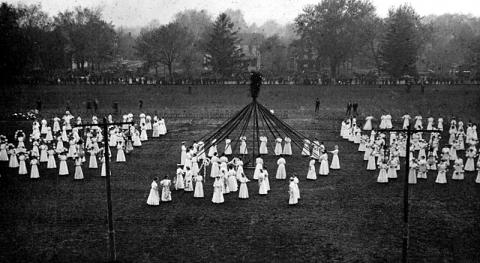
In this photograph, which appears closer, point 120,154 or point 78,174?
point 78,174

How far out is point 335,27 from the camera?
6297 centimetres

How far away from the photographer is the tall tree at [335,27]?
61906 mm

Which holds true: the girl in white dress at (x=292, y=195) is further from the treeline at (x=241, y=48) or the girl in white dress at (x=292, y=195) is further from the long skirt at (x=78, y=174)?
the treeline at (x=241, y=48)

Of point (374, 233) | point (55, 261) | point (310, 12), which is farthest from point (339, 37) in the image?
point (55, 261)

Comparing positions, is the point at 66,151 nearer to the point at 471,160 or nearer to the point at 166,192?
the point at 166,192

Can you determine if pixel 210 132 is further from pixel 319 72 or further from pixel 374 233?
pixel 319 72

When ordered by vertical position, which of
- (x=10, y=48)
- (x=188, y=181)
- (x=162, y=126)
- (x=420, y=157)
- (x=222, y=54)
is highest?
(x=222, y=54)

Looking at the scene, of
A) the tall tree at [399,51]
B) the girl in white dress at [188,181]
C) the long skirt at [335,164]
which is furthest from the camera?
the tall tree at [399,51]

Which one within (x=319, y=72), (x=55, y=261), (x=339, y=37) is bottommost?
(x=55, y=261)

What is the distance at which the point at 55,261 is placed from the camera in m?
12.5

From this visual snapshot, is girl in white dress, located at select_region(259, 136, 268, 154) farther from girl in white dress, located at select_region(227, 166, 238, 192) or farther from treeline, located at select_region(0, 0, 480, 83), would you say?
treeline, located at select_region(0, 0, 480, 83)

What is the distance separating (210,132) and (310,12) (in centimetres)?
3909

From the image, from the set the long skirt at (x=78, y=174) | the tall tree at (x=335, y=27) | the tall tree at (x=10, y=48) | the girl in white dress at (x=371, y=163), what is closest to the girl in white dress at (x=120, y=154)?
the long skirt at (x=78, y=174)

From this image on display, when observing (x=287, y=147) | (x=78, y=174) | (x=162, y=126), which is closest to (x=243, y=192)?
(x=78, y=174)
